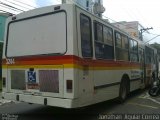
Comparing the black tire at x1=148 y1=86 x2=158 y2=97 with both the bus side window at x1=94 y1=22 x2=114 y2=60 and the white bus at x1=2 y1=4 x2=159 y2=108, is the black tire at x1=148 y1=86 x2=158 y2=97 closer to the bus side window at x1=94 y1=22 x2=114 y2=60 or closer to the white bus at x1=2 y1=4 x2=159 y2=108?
the white bus at x1=2 y1=4 x2=159 y2=108

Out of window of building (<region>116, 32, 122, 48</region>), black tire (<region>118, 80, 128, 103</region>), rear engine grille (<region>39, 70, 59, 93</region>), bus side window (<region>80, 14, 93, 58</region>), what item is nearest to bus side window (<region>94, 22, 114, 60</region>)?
bus side window (<region>80, 14, 93, 58</region>)

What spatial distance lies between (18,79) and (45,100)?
50.5 inches

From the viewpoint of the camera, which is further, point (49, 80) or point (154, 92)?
point (154, 92)

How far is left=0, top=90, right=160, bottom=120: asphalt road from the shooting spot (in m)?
9.42

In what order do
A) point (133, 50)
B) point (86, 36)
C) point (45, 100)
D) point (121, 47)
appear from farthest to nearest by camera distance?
point (133, 50)
point (121, 47)
point (86, 36)
point (45, 100)

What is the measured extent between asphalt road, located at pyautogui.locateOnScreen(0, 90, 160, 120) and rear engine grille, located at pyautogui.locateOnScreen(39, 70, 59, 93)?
4.01 feet

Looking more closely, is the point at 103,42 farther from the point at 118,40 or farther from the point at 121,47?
the point at 121,47

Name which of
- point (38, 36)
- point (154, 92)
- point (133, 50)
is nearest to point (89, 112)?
point (38, 36)

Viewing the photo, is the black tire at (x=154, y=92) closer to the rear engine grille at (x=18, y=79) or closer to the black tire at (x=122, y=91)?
the black tire at (x=122, y=91)

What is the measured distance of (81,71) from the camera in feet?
27.0

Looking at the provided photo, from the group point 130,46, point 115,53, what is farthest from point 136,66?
point 115,53

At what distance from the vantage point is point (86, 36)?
339 inches

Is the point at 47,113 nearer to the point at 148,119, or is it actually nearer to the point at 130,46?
the point at 148,119

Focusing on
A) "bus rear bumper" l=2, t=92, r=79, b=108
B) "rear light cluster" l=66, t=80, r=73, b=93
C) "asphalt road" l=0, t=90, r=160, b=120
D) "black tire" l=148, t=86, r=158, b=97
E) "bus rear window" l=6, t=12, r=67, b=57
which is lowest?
"asphalt road" l=0, t=90, r=160, b=120
